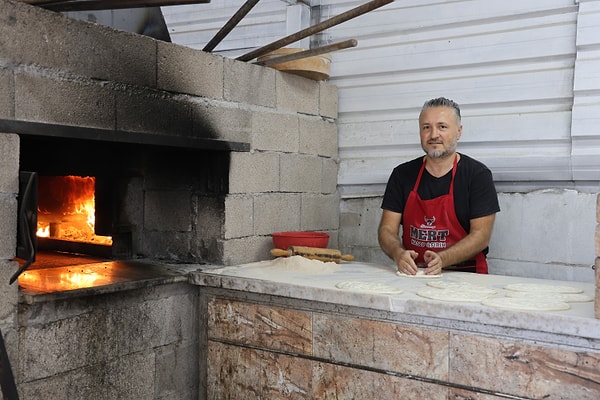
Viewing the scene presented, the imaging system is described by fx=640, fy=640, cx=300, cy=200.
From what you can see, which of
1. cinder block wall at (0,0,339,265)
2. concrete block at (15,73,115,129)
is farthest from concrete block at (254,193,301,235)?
concrete block at (15,73,115,129)

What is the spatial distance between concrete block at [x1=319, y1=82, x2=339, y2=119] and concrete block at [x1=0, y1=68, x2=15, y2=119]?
2644 mm

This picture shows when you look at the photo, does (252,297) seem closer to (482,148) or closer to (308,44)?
(482,148)

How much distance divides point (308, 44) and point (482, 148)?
1754 millimetres

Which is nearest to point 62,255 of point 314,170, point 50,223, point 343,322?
point 50,223

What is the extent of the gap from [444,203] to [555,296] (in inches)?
47.8

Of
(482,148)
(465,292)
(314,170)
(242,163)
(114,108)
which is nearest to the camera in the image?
(465,292)

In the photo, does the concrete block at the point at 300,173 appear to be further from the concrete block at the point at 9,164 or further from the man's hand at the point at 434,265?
the concrete block at the point at 9,164

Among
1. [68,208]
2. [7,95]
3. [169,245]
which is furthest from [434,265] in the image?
[68,208]

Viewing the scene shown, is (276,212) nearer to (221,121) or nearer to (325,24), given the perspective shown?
(221,121)

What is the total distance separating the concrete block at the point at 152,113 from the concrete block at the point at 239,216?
62 cm

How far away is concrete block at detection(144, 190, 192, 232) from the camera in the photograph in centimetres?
452

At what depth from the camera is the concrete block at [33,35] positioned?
304 cm

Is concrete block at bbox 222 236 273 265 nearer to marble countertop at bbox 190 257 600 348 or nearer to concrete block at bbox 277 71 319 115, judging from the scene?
marble countertop at bbox 190 257 600 348

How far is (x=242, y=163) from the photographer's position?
4.41 metres
